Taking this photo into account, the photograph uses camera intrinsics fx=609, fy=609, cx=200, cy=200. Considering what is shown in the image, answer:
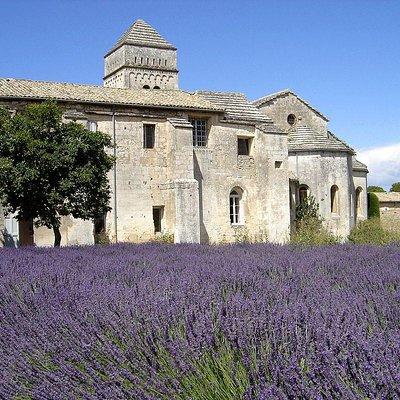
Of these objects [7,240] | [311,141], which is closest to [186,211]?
[7,240]

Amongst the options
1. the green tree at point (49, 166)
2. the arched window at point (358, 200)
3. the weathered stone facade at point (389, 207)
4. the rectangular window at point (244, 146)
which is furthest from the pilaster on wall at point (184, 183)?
the weathered stone facade at point (389, 207)

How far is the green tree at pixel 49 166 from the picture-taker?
48.4ft

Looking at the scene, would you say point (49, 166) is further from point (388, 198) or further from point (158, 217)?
point (388, 198)

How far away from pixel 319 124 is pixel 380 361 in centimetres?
2935

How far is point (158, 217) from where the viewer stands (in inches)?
901

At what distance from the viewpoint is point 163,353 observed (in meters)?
3.22

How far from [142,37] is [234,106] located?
56.6 ft

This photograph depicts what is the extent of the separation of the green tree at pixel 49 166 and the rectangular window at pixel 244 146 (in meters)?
10.1

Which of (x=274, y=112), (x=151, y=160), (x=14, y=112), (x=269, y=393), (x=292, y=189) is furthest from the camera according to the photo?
(x=274, y=112)

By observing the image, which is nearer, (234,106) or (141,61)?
(234,106)

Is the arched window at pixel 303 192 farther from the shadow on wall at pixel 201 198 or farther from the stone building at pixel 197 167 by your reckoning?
the shadow on wall at pixel 201 198

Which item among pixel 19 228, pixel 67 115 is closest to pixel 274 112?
pixel 67 115

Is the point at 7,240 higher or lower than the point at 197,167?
lower

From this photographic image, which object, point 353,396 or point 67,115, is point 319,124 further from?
point 353,396
